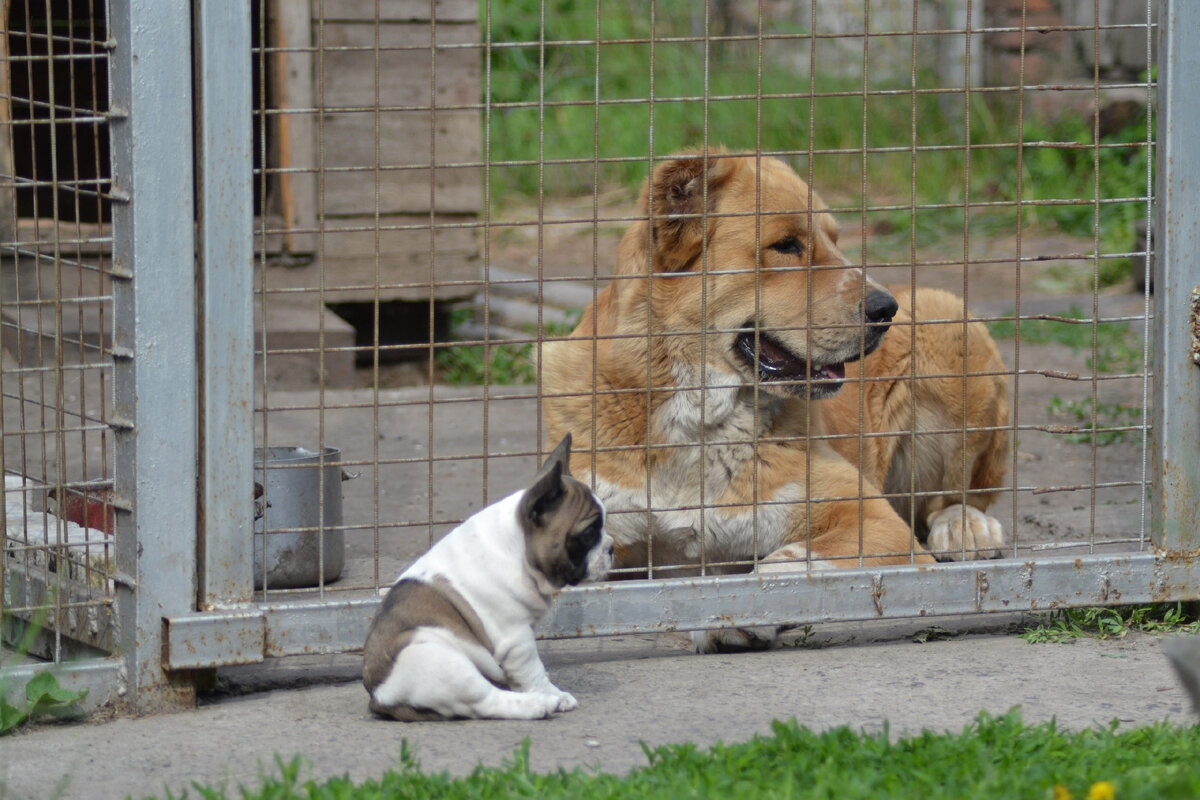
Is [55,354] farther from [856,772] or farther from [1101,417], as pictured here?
[1101,417]

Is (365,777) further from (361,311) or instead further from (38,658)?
(361,311)

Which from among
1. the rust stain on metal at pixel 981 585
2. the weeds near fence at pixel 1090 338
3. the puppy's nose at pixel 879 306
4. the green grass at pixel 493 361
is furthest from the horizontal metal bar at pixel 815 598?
the green grass at pixel 493 361

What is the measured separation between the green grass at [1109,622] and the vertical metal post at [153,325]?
7.15 feet

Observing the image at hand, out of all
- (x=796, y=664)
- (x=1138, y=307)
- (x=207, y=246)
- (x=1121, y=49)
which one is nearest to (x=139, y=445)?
(x=207, y=246)

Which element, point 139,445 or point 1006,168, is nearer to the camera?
point 139,445

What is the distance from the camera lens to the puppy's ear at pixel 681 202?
146 inches

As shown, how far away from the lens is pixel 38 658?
353 cm

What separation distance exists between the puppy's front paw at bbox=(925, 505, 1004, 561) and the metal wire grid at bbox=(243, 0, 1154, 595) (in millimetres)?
300

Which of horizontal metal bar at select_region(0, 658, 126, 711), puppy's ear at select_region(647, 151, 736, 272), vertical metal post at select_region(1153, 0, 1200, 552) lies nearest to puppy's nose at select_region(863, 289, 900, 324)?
puppy's ear at select_region(647, 151, 736, 272)

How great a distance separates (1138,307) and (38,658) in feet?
24.7

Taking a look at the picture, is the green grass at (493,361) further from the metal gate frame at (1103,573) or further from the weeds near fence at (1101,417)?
the metal gate frame at (1103,573)

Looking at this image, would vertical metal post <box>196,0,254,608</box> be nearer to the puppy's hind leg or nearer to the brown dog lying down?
the puppy's hind leg

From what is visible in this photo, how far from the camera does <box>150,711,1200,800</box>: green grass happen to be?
243 cm

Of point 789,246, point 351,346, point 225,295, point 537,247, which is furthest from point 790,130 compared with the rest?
point 225,295
